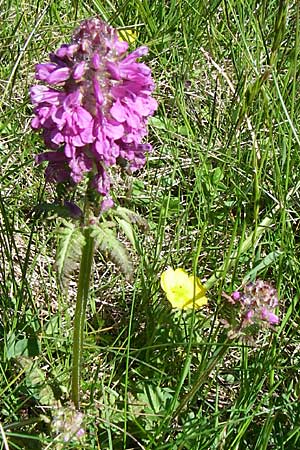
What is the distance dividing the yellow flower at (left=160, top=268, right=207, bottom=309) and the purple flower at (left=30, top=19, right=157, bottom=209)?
0.59m

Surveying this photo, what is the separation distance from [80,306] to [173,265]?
0.61 m

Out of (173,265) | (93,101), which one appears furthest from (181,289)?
(93,101)

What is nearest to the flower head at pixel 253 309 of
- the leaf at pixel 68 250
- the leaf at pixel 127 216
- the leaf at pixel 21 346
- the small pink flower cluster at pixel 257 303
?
the small pink flower cluster at pixel 257 303

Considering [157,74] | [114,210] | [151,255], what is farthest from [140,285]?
[157,74]

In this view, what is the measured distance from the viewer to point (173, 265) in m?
2.24

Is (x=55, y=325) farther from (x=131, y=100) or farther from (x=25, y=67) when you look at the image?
(x=25, y=67)

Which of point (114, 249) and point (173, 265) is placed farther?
point (173, 265)

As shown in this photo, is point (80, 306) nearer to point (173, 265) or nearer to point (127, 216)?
point (127, 216)

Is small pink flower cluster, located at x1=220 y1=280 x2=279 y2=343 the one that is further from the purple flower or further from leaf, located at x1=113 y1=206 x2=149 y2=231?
the purple flower

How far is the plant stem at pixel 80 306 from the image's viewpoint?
1599 millimetres

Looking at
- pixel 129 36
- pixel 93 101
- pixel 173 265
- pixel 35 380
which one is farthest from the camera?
pixel 129 36

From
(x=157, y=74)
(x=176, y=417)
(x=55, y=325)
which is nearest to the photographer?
(x=176, y=417)

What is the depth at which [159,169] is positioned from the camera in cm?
255

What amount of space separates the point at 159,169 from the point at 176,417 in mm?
951
